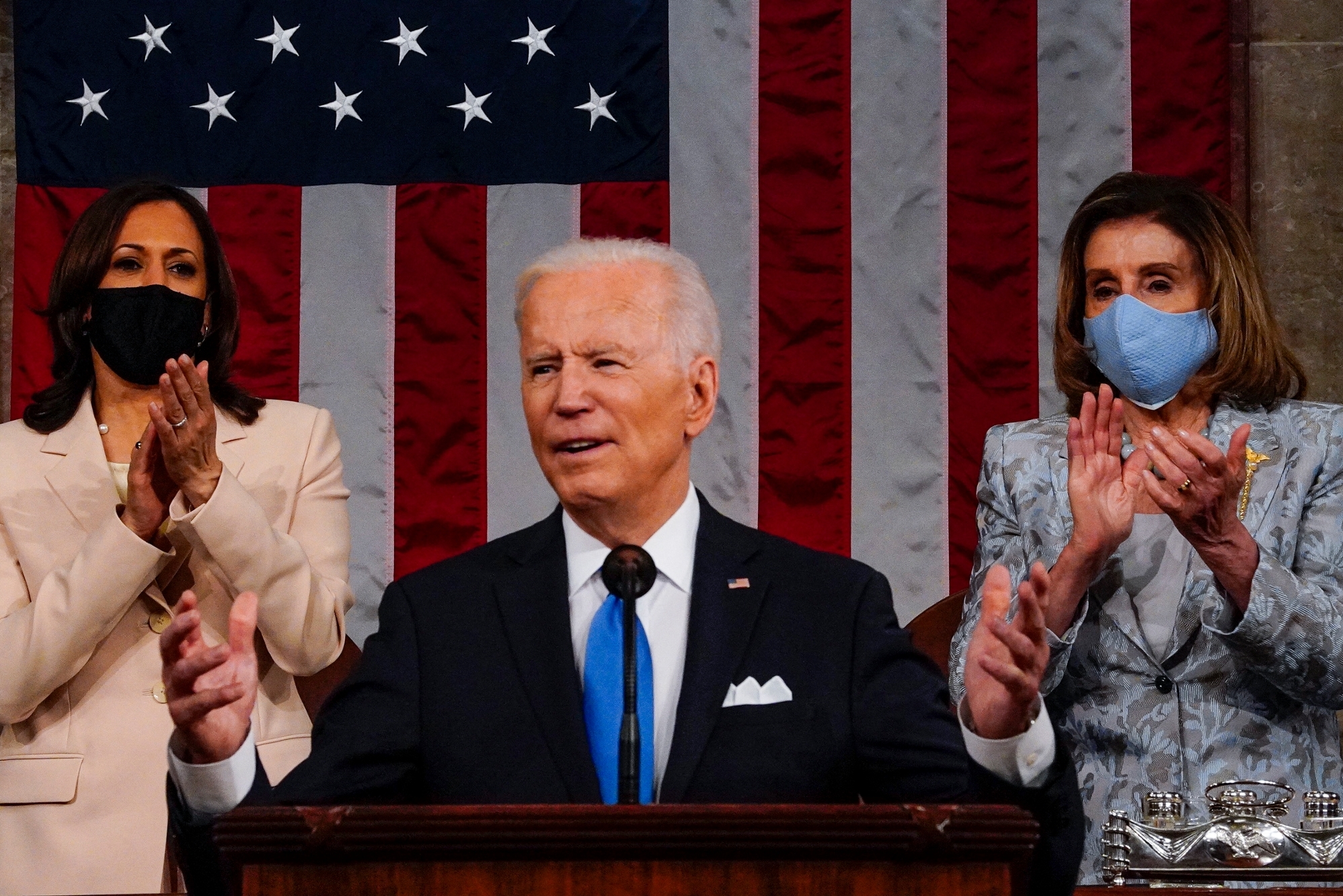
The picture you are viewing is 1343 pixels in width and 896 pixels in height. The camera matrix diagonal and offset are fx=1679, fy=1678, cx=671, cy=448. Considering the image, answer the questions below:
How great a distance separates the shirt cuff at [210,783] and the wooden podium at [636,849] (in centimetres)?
37

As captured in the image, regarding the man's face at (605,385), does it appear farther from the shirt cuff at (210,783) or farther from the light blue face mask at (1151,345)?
the light blue face mask at (1151,345)

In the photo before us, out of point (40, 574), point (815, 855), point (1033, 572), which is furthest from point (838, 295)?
point (815, 855)

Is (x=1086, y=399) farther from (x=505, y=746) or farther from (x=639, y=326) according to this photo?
(x=505, y=746)

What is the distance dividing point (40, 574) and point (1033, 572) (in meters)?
1.90

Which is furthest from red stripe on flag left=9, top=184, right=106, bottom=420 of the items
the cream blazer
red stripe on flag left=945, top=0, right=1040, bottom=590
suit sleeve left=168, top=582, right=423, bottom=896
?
suit sleeve left=168, top=582, right=423, bottom=896

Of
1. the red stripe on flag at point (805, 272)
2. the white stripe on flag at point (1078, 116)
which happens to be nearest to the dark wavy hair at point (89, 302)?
the red stripe on flag at point (805, 272)

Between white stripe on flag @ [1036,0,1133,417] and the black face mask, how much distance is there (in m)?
2.16

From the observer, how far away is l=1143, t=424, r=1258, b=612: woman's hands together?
2.66 meters

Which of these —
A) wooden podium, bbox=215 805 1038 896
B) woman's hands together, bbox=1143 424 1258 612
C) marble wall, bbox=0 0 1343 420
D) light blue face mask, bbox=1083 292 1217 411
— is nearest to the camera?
wooden podium, bbox=215 805 1038 896

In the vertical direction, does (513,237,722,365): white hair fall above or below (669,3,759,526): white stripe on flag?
below

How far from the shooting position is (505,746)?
7.06 ft

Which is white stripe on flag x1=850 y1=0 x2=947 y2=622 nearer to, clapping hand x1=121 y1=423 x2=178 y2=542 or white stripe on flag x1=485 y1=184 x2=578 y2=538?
white stripe on flag x1=485 y1=184 x2=578 y2=538

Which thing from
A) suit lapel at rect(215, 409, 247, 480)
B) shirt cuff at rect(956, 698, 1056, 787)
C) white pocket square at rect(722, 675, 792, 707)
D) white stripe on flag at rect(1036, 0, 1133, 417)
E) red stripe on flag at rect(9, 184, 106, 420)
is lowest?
shirt cuff at rect(956, 698, 1056, 787)

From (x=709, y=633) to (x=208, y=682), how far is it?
657 millimetres
